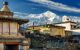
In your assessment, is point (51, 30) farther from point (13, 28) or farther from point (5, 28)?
point (5, 28)

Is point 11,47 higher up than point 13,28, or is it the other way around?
point 13,28

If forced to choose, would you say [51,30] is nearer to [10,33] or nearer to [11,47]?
[11,47]

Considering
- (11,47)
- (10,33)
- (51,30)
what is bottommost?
(11,47)

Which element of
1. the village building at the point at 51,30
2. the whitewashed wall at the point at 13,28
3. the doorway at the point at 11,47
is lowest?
the doorway at the point at 11,47

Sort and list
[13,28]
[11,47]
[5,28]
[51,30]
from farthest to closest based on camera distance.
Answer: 1. [51,30]
2. [11,47]
3. [13,28]
4. [5,28]

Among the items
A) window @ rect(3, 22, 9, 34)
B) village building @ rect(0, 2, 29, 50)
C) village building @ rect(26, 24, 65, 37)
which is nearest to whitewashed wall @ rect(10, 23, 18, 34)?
village building @ rect(0, 2, 29, 50)

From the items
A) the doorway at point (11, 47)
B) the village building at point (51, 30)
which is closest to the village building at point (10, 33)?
the doorway at point (11, 47)

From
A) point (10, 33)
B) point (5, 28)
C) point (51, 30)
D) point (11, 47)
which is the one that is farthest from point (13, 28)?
point (51, 30)

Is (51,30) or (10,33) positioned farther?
(51,30)

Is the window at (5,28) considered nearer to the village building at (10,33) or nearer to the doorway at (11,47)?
the village building at (10,33)

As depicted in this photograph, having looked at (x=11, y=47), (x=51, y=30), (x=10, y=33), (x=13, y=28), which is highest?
(x=13, y=28)

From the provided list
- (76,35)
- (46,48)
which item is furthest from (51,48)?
(76,35)

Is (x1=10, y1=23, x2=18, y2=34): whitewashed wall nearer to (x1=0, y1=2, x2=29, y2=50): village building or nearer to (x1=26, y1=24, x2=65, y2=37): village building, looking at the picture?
(x1=0, y1=2, x2=29, y2=50): village building

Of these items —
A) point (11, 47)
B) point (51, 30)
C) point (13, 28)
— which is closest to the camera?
point (13, 28)
